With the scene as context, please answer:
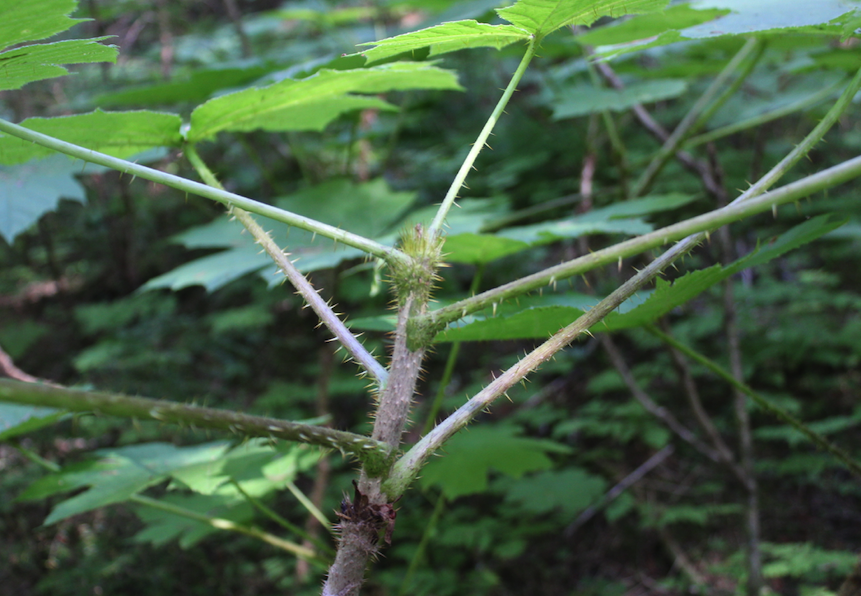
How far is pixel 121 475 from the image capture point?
1474 mm

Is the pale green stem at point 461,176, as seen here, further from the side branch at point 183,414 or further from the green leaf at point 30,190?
the green leaf at point 30,190

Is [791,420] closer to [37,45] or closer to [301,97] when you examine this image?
[301,97]

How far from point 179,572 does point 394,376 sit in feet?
11.0

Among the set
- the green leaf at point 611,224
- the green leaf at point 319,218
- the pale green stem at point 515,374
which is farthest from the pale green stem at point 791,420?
the green leaf at point 319,218

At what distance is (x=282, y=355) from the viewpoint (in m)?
5.67

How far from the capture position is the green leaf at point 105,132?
822 mm

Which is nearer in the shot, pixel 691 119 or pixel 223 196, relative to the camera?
pixel 223 196

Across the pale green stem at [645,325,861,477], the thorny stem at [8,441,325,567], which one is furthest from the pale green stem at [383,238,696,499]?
the thorny stem at [8,441,325,567]

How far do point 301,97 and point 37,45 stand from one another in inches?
14.5

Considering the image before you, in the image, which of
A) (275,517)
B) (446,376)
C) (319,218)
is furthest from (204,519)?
(319,218)

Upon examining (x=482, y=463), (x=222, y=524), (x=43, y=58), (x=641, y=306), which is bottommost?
(x=482, y=463)

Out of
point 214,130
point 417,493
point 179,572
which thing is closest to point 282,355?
point 417,493

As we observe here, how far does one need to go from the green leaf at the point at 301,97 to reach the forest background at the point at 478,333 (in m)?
0.05

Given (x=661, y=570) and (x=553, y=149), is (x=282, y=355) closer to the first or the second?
(x=553, y=149)
